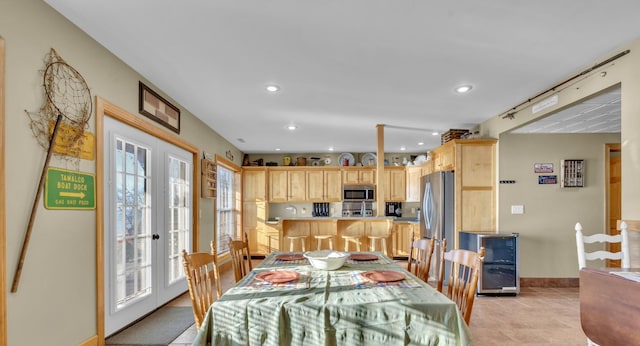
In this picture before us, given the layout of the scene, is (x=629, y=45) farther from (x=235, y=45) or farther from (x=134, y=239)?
(x=134, y=239)

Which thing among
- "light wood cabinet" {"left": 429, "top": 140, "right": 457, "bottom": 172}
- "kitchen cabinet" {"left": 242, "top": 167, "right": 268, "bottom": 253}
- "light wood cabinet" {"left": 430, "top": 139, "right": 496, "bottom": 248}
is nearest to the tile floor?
"light wood cabinet" {"left": 430, "top": 139, "right": 496, "bottom": 248}

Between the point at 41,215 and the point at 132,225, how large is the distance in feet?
4.19

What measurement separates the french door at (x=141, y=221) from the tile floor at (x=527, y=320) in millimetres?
550

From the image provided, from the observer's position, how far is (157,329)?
10.3 feet

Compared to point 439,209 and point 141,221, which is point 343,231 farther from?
point 141,221

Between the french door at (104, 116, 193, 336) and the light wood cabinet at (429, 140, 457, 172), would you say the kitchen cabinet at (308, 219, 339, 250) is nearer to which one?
the light wood cabinet at (429, 140, 457, 172)

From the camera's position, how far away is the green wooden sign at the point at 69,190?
2.08m

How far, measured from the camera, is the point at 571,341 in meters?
2.94

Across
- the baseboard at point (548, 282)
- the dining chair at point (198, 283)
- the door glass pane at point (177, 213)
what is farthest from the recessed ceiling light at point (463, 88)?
the door glass pane at point (177, 213)

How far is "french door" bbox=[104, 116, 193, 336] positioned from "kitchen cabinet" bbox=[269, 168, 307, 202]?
3256mm

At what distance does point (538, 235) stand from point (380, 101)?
2.97 metres

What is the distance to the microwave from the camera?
7.62 metres

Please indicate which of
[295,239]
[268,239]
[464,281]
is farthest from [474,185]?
[268,239]

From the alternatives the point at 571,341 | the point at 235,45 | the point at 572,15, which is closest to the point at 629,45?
the point at 572,15
